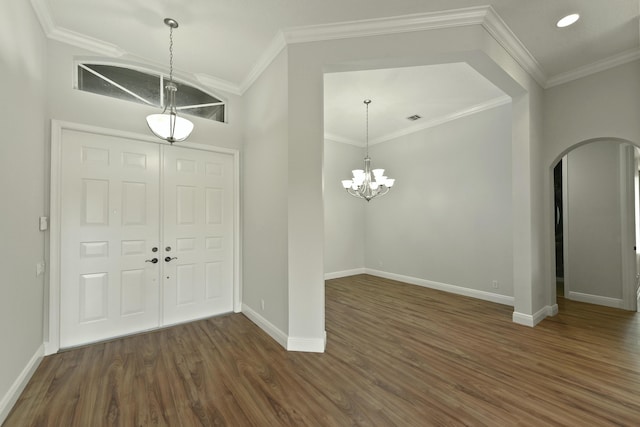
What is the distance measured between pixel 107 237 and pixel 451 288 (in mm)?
5309

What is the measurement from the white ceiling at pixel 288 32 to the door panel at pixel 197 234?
3.81 ft

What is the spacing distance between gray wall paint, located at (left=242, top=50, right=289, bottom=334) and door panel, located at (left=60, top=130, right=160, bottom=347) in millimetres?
1123

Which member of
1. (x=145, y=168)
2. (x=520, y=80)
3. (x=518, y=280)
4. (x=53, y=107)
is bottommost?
(x=518, y=280)

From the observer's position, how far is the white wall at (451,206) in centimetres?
424

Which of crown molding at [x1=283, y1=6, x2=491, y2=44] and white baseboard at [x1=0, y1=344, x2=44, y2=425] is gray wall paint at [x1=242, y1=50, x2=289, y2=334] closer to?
crown molding at [x1=283, y1=6, x2=491, y2=44]

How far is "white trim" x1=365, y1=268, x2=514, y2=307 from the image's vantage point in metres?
4.17

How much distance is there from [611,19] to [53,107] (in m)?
5.65

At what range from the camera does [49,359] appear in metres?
2.53

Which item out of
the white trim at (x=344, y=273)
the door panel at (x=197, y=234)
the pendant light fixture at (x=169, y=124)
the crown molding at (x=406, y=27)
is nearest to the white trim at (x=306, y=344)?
the door panel at (x=197, y=234)

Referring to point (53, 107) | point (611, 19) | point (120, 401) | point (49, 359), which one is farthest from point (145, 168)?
point (611, 19)

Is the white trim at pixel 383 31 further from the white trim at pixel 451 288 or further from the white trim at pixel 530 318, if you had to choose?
the white trim at pixel 451 288

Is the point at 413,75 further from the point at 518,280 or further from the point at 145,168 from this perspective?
the point at 145,168

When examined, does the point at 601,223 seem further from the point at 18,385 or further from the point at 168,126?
the point at 18,385

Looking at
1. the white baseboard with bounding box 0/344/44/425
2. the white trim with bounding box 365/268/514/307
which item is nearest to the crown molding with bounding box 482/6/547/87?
the white trim with bounding box 365/268/514/307
